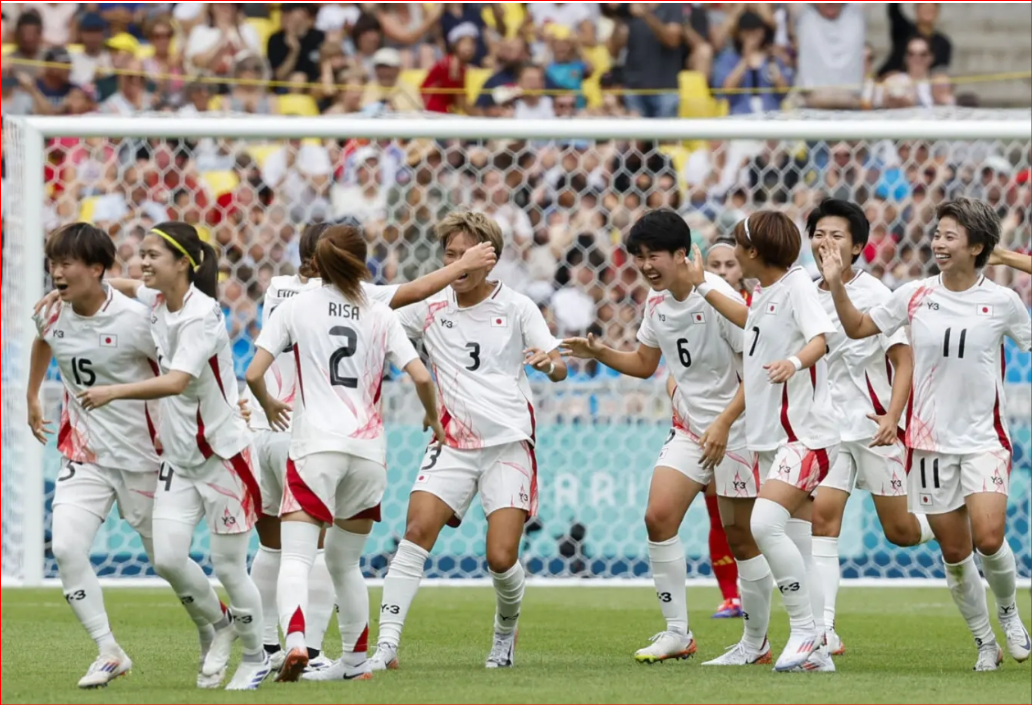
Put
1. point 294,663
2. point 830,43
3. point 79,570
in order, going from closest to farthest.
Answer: point 294,663, point 79,570, point 830,43

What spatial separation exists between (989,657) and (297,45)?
436 inches

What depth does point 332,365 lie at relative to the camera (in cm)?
653

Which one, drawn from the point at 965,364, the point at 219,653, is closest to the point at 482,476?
the point at 219,653

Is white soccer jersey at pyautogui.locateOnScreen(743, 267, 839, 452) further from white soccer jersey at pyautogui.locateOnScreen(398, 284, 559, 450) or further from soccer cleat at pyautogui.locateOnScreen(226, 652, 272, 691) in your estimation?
soccer cleat at pyautogui.locateOnScreen(226, 652, 272, 691)

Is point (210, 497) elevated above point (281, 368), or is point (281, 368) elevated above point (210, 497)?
point (281, 368)

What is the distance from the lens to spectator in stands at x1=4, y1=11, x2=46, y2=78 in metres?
16.1

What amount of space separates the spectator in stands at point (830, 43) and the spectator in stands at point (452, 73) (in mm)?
3289

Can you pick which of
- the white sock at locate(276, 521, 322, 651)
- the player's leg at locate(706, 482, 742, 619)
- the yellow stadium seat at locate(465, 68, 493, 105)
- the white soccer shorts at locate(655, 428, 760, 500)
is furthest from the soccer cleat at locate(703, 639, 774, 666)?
the yellow stadium seat at locate(465, 68, 493, 105)

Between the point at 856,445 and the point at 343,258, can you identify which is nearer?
the point at 343,258

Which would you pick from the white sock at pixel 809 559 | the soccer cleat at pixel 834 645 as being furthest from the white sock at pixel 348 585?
the soccer cleat at pixel 834 645

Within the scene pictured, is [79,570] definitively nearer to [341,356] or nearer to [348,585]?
[348,585]

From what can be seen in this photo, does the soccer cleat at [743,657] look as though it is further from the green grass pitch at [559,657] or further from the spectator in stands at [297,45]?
the spectator in stands at [297,45]

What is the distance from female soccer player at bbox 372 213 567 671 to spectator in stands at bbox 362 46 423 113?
8131mm

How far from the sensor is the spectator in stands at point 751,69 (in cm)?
1655
